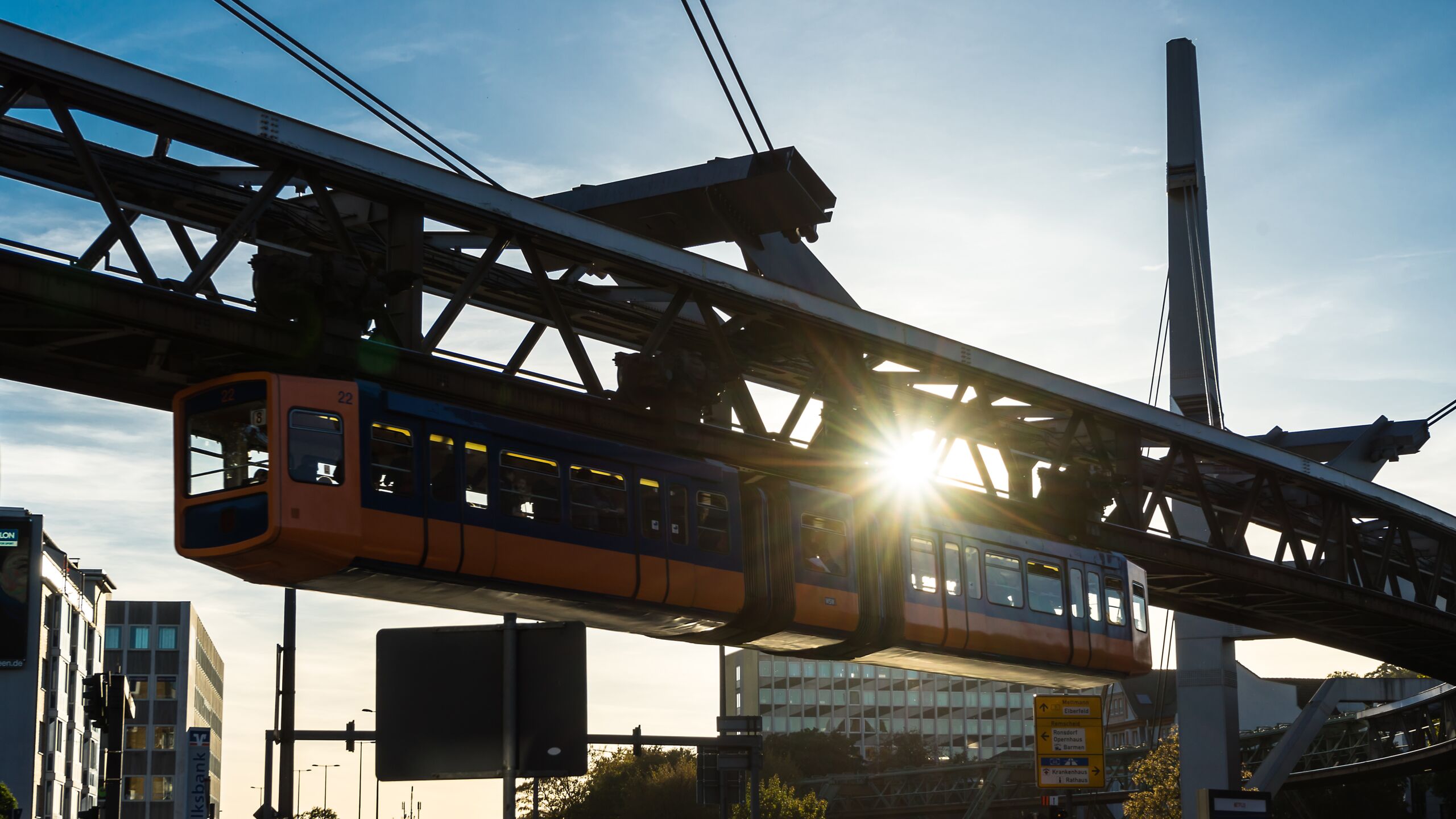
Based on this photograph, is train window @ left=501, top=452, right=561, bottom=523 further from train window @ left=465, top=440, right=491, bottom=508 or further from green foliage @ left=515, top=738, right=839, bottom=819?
green foliage @ left=515, top=738, right=839, bottom=819

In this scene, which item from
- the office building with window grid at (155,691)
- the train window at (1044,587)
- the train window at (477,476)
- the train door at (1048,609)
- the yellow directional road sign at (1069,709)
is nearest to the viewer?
the train window at (477,476)

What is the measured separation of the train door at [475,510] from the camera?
20.2 metres

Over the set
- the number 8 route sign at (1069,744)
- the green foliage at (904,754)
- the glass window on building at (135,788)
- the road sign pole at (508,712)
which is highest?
the road sign pole at (508,712)

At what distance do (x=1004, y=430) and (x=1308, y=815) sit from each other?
69750mm

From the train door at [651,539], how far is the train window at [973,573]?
316 inches

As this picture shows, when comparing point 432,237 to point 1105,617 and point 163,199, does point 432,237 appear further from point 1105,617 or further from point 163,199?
point 1105,617

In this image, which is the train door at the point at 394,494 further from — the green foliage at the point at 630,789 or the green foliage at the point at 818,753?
the green foliage at the point at 818,753

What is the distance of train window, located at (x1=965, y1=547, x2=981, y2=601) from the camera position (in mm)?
29156

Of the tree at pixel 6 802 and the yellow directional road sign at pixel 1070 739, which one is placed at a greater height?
the yellow directional road sign at pixel 1070 739

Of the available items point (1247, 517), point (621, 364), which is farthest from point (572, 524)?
point (1247, 517)

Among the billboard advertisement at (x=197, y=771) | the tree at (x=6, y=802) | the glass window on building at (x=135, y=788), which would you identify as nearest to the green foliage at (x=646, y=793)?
the tree at (x=6, y=802)

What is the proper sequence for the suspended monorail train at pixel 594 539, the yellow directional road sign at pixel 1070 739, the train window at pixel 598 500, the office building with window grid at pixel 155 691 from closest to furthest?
the suspended monorail train at pixel 594 539, the train window at pixel 598 500, the yellow directional road sign at pixel 1070 739, the office building with window grid at pixel 155 691

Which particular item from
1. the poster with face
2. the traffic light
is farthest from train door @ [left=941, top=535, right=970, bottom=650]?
the poster with face

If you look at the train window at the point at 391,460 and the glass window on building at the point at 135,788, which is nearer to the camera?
the train window at the point at 391,460
